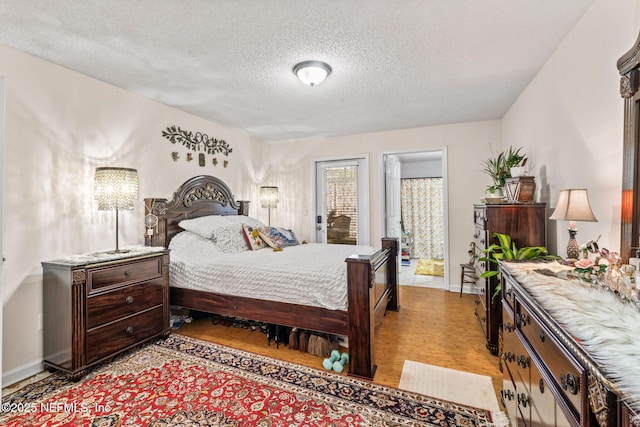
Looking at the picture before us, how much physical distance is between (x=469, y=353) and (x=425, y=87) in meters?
2.50

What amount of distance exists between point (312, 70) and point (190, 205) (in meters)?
2.20

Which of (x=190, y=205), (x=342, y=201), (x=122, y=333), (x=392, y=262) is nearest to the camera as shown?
(x=122, y=333)

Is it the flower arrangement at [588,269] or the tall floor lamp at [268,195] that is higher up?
the tall floor lamp at [268,195]

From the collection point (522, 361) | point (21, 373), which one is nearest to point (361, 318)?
point (522, 361)

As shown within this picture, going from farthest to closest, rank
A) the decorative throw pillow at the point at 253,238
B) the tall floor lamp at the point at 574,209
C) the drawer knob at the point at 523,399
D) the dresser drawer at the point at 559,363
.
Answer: the decorative throw pillow at the point at 253,238
the tall floor lamp at the point at 574,209
the drawer knob at the point at 523,399
the dresser drawer at the point at 559,363

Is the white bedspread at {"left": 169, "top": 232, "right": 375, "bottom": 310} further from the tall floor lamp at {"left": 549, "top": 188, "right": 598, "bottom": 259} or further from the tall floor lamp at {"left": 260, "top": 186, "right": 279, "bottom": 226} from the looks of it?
the tall floor lamp at {"left": 260, "top": 186, "right": 279, "bottom": 226}

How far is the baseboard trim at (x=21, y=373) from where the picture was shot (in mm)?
2029

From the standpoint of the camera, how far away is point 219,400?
6.02 ft

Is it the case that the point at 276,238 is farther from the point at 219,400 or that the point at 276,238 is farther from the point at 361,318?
the point at 219,400

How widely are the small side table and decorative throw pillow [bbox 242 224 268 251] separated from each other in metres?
2.65

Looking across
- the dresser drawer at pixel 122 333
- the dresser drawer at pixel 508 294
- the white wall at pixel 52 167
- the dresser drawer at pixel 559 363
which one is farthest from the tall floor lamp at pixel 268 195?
the dresser drawer at pixel 559 363

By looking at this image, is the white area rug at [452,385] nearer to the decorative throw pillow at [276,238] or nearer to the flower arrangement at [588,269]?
the flower arrangement at [588,269]

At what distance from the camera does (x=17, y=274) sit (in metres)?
2.12

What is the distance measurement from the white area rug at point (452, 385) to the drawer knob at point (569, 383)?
41.3 inches
